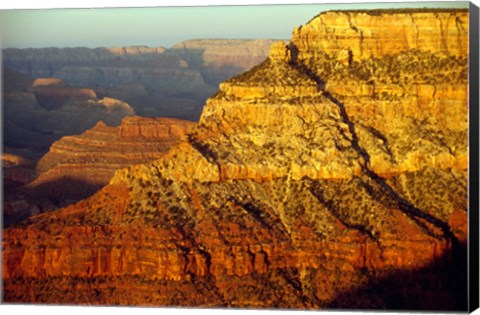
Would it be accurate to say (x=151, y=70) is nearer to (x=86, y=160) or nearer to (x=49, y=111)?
(x=49, y=111)

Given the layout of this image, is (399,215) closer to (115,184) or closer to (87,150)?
(115,184)

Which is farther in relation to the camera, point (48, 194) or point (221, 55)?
point (221, 55)

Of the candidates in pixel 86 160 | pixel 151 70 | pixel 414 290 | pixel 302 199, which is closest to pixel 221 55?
pixel 86 160

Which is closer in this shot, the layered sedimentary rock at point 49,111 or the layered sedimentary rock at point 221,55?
the layered sedimentary rock at point 221,55

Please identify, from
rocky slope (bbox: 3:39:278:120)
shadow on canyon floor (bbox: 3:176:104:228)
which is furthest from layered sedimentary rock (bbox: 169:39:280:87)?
shadow on canyon floor (bbox: 3:176:104:228)

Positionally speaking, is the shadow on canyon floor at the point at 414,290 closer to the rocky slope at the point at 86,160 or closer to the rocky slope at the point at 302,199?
the rocky slope at the point at 302,199

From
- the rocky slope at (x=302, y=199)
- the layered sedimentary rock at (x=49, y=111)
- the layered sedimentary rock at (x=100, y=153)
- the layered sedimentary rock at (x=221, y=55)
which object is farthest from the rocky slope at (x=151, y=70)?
the rocky slope at (x=302, y=199)
